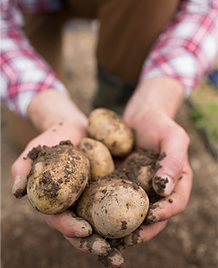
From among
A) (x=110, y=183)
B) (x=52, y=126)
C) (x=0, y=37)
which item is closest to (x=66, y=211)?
(x=110, y=183)

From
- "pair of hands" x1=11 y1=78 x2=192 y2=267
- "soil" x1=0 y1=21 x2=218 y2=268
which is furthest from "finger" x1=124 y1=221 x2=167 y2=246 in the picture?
"soil" x1=0 y1=21 x2=218 y2=268

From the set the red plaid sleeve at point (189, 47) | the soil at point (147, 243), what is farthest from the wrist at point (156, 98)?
the soil at point (147, 243)

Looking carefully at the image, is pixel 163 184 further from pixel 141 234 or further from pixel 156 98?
pixel 156 98

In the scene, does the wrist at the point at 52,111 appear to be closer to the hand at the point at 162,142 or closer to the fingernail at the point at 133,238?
the hand at the point at 162,142

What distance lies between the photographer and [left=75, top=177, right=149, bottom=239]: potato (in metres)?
1.28

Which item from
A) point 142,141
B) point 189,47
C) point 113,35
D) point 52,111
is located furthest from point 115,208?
point 113,35

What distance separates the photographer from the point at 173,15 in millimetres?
2664

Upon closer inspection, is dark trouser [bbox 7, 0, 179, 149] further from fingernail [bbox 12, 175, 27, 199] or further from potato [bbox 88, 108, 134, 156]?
fingernail [bbox 12, 175, 27, 199]

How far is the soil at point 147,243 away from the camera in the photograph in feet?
7.40

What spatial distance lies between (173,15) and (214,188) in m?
2.12

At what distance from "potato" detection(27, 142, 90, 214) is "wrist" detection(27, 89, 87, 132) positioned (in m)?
0.53

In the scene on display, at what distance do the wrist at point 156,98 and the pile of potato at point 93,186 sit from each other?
1.64ft

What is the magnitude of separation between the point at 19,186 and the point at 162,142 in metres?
0.98

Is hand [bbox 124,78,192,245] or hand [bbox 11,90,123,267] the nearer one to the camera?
hand [bbox 11,90,123,267]
